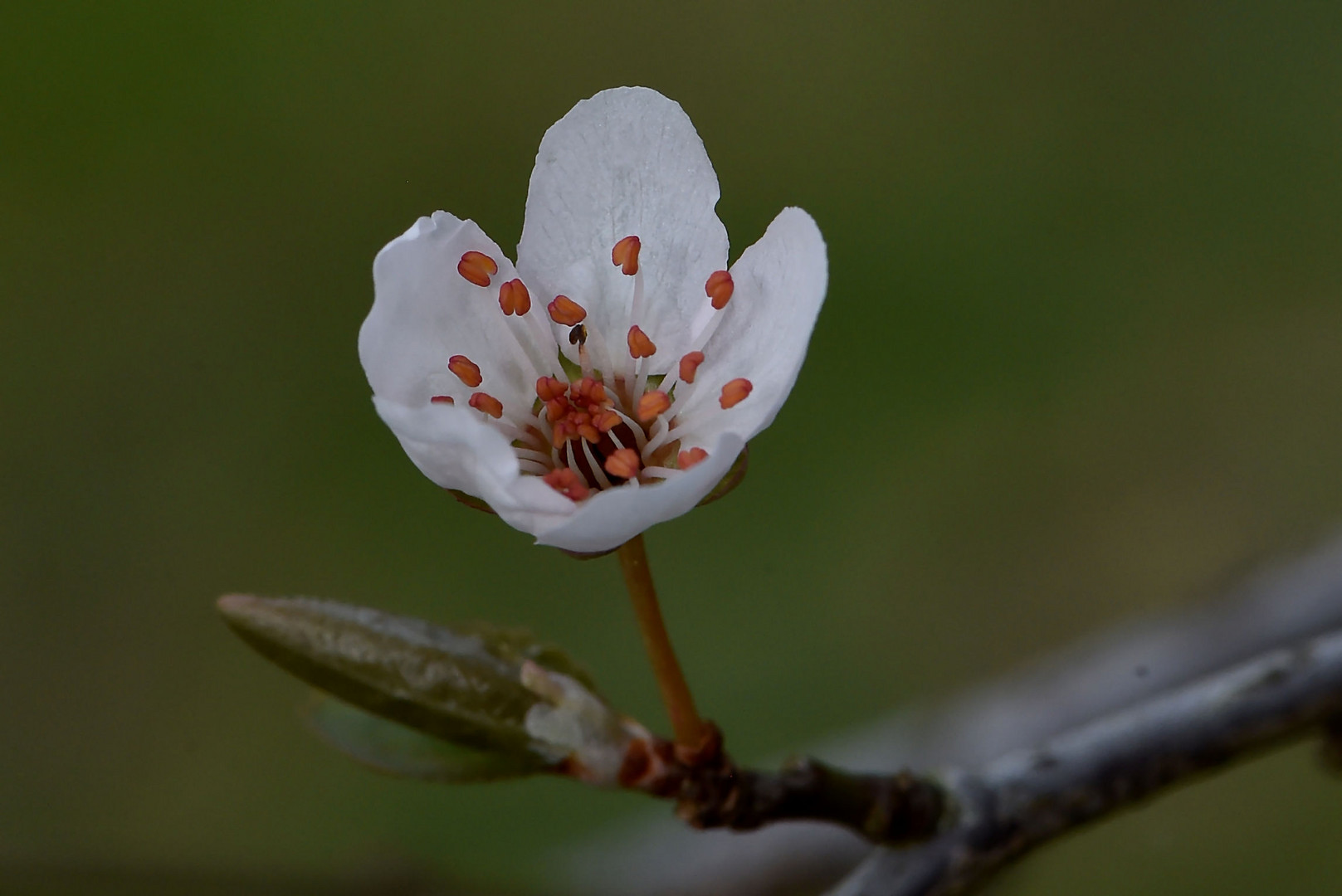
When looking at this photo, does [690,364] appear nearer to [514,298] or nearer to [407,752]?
[514,298]

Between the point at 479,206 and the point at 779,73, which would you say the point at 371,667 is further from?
the point at 779,73

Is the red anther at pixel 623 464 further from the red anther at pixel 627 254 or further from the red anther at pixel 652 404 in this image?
the red anther at pixel 627 254

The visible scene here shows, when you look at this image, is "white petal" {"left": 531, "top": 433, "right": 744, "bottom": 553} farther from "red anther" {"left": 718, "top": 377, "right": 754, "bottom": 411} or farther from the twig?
the twig

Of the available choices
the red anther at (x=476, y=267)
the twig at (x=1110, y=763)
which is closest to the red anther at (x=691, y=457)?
the red anther at (x=476, y=267)

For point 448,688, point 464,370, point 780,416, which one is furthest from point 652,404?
point 780,416

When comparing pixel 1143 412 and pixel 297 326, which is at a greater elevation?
pixel 297 326

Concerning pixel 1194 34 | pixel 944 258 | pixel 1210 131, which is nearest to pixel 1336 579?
pixel 944 258

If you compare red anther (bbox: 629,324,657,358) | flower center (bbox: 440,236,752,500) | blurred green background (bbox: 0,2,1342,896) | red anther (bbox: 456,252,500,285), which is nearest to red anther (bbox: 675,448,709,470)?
flower center (bbox: 440,236,752,500)
